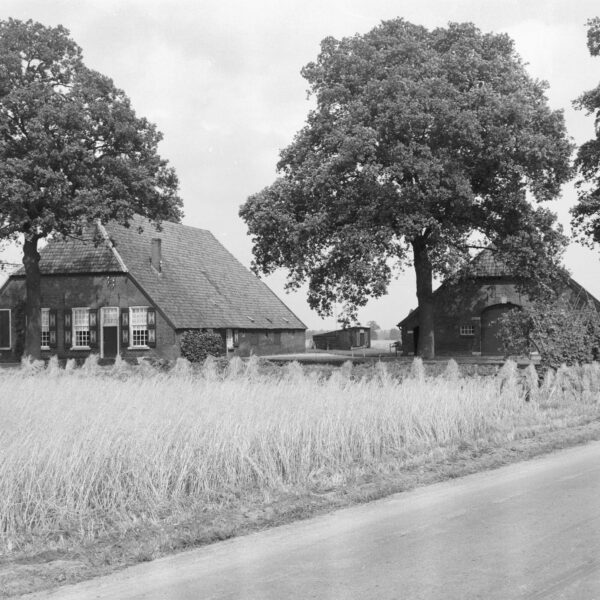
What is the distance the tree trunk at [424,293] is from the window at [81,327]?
1739 cm

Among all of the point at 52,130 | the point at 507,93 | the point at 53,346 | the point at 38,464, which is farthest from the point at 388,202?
the point at 38,464

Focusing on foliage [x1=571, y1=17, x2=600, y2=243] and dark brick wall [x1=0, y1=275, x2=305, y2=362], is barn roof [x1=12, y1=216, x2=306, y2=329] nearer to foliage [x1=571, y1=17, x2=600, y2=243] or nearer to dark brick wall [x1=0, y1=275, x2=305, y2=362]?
dark brick wall [x1=0, y1=275, x2=305, y2=362]

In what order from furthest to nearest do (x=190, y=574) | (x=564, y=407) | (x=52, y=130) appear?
1. (x=52, y=130)
2. (x=564, y=407)
3. (x=190, y=574)

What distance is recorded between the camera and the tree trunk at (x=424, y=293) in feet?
126

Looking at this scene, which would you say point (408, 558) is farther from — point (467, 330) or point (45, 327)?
point (467, 330)

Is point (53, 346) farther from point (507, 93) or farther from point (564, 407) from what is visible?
point (564, 407)

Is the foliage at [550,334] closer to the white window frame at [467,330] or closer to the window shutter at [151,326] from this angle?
the window shutter at [151,326]

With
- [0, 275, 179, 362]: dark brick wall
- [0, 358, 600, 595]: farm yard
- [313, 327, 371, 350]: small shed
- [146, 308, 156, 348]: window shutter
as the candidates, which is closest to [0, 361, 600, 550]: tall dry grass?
[0, 358, 600, 595]: farm yard

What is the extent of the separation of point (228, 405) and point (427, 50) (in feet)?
94.3

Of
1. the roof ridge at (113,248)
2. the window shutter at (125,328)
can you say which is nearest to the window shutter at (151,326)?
the window shutter at (125,328)

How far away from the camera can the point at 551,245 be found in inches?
1473

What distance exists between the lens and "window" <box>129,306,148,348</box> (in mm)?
41812

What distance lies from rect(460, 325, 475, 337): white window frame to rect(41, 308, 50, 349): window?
23.1 meters

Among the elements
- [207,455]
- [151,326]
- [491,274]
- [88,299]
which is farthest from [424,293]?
[207,455]
